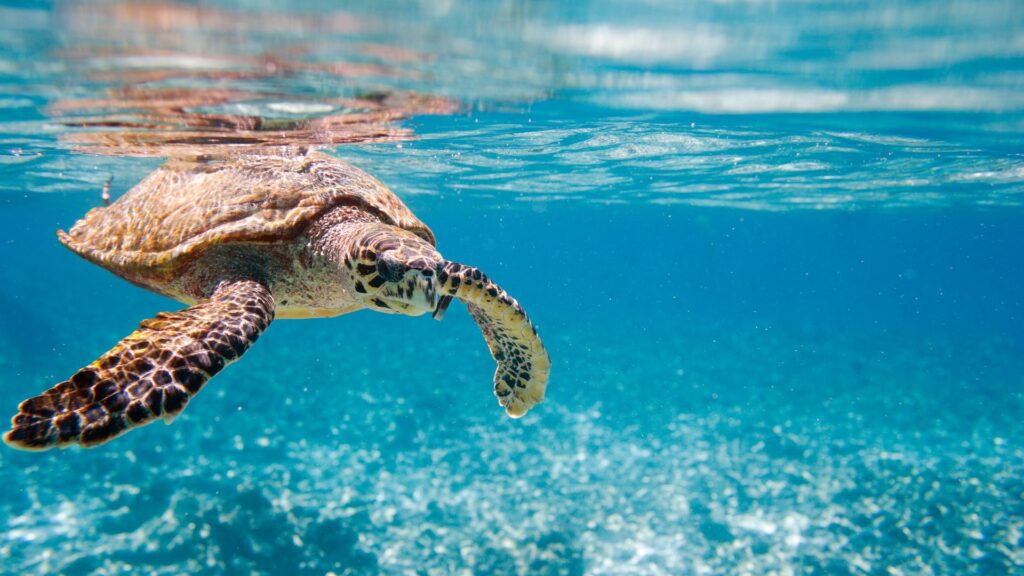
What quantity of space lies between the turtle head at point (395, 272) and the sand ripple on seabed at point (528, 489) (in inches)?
186

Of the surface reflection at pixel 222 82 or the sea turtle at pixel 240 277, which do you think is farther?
the surface reflection at pixel 222 82

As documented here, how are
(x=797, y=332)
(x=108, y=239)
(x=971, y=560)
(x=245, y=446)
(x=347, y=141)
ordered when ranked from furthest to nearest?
(x=797, y=332) → (x=347, y=141) → (x=245, y=446) → (x=971, y=560) → (x=108, y=239)

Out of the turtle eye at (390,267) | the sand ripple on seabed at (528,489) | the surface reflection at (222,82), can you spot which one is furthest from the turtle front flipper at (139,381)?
the sand ripple on seabed at (528,489)

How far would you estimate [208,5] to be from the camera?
5137mm

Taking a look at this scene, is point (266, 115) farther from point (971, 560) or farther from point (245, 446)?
point (971, 560)

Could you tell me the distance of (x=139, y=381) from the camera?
328 centimetres

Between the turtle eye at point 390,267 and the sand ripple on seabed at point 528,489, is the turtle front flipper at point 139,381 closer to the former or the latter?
the turtle eye at point 390,267

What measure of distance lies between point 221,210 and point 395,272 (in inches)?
102

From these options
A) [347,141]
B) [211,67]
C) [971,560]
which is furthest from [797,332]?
[211,67]

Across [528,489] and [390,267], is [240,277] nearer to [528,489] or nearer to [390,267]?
[390,267]

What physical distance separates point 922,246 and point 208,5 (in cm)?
6763

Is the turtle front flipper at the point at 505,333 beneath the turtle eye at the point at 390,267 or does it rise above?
beneath

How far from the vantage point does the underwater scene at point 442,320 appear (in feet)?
18.1

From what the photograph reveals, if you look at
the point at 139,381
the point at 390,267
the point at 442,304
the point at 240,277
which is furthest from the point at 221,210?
the point at 139,381
